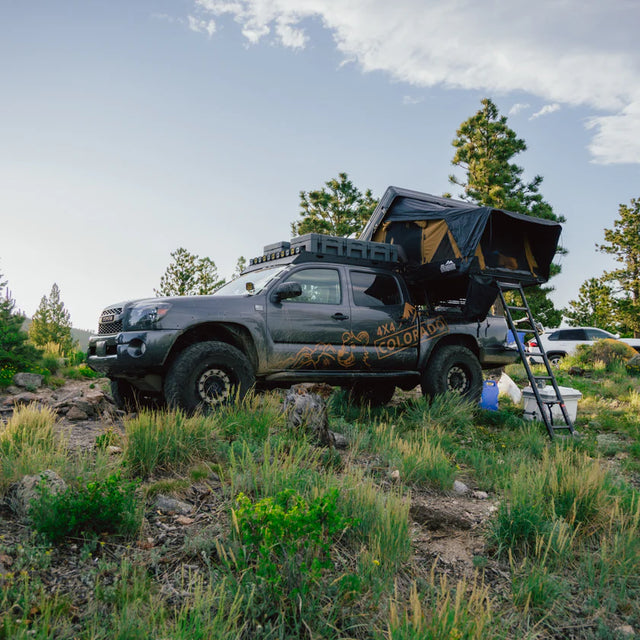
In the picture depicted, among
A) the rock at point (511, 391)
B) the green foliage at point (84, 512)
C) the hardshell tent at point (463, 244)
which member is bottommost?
the rock at point (511, 391)

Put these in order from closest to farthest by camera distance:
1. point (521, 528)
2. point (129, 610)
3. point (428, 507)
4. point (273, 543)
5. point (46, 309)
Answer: point (129, 610), point (273, 543), point (521, 528), point (428, 507), point (46, 309)

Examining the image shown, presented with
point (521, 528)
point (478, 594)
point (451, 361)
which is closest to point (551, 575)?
point (521, 528)

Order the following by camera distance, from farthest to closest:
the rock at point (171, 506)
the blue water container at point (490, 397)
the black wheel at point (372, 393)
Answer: the blue water container at point (490, 397) < the black wheel at point (372, 393) < the rock at point (171, 506)

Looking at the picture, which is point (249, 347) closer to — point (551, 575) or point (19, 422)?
point (19, 422)

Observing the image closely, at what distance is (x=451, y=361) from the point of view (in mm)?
7805

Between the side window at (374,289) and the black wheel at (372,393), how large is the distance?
1474 millimetres

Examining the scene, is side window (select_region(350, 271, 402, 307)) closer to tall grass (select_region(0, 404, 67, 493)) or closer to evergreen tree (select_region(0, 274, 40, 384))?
tall grass (select_region(0, 404, 67, 493))

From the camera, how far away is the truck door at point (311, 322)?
6.28m

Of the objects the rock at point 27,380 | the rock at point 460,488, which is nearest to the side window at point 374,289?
the rock at point 460,488

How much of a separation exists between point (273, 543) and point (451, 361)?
18.5ft

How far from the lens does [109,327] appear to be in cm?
608

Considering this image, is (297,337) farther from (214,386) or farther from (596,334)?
(596,334)

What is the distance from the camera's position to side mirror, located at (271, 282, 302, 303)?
243 inches

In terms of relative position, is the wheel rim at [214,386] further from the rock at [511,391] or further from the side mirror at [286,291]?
the rock at [511,391]
